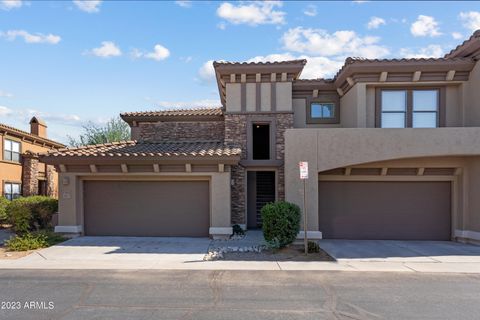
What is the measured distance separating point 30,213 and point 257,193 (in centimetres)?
936

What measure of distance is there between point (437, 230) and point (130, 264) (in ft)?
35.8

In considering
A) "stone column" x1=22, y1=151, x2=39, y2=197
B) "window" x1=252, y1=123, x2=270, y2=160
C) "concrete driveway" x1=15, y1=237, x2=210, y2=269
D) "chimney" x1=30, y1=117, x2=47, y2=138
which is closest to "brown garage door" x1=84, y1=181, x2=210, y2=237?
"concrete driveway" x1=15, y1=237, x2=210, y2=269

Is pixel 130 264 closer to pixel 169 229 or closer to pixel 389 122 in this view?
pixel 169 229

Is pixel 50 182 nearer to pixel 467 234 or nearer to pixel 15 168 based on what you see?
pixel 15 168

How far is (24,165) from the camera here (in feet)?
69.8

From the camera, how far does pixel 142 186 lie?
12820 mm

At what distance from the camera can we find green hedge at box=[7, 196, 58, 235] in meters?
13.0

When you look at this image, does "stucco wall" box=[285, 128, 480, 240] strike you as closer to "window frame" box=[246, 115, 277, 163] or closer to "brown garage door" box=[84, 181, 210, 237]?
"window frame" box=[246, 115, 277, 163]

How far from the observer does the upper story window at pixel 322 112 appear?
14195 millimetres

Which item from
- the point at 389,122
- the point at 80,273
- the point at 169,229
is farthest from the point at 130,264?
the point at 389,122

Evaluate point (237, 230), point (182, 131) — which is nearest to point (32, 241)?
point (237, 230)

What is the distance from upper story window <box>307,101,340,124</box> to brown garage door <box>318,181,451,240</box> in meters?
3.18

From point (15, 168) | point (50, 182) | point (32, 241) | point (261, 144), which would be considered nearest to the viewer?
point (32, 241)

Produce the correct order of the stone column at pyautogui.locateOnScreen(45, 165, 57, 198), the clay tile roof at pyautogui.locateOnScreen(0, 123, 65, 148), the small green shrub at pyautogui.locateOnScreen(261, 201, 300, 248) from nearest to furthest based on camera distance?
the small green shrub at pyautogui.locateOnScreen(261, 201, 300, 248) < the clay tile roof at pyautogui.locateOnScreen(0, 123, 65, 148) < the stone column at pyautogui.locateOnScreen(45, 165, 57, 198)
